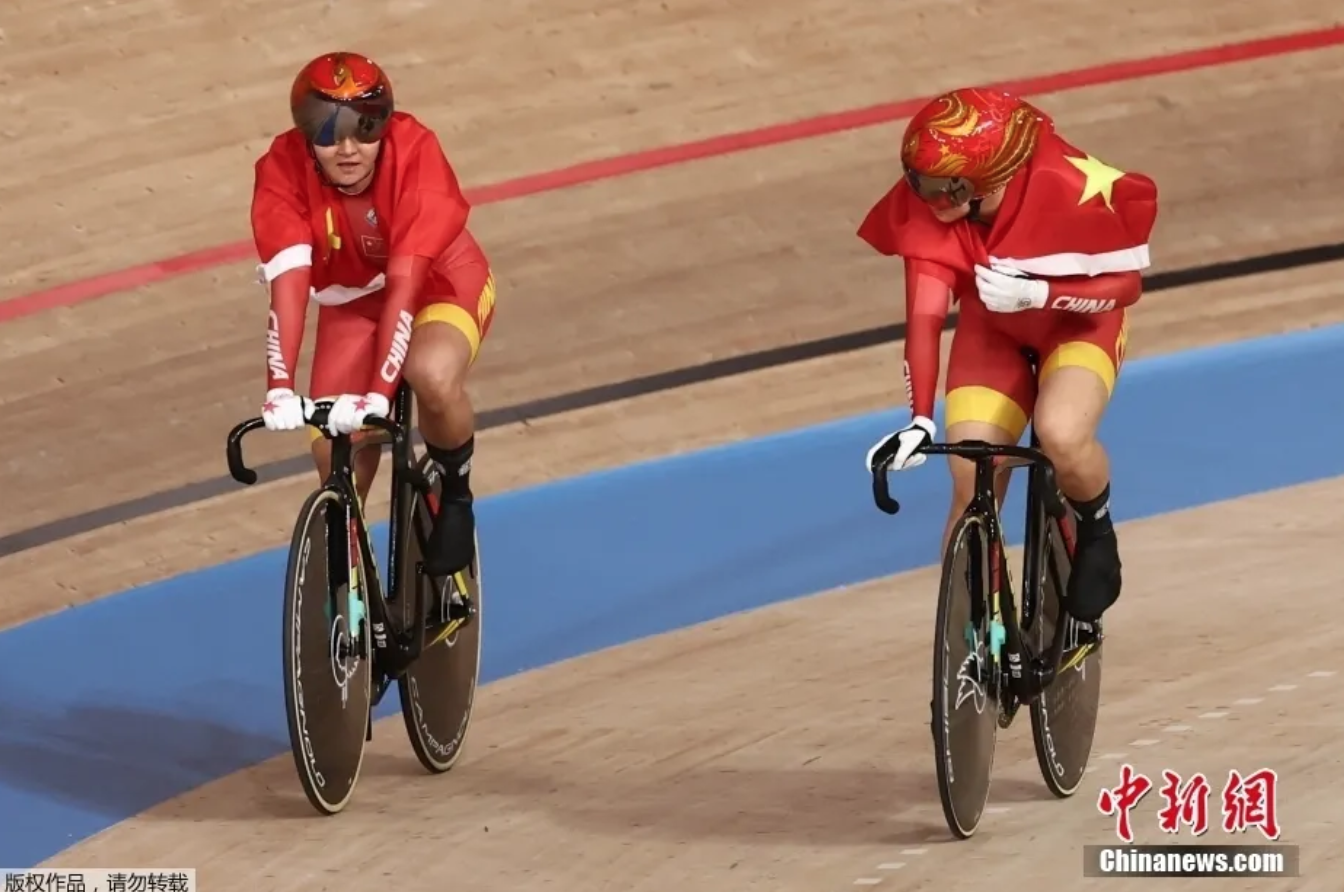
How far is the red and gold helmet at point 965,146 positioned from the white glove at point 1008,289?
0.12 m

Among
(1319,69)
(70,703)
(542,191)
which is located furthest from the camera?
(1319,69)

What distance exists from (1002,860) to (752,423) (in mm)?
2198

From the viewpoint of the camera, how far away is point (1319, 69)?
271 inches

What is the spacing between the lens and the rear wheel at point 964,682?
3.40 metres

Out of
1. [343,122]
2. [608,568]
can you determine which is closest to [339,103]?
[343,122]

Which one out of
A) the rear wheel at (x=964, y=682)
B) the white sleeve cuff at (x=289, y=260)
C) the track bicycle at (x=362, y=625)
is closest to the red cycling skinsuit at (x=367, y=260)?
the white sleeve cuff at (x=289, y=260)

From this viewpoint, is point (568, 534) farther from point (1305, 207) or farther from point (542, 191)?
point (1305, 207)

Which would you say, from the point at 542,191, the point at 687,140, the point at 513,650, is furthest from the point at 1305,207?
the point at 513,650

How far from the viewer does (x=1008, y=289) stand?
349cm

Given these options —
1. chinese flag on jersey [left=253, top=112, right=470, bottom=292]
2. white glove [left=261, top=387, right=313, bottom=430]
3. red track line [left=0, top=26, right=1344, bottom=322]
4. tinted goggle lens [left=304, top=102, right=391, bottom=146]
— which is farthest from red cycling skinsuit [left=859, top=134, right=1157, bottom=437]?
red track line [left=0, top=26, right=1344, bottom=322]

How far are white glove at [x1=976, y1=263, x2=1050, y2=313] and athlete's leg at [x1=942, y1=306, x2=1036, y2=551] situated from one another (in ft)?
0.52

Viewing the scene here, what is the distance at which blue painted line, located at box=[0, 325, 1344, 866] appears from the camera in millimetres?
4172

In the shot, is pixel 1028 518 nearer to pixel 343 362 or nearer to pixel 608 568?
pixel 343 362

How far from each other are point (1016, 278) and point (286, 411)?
3.65 feet
